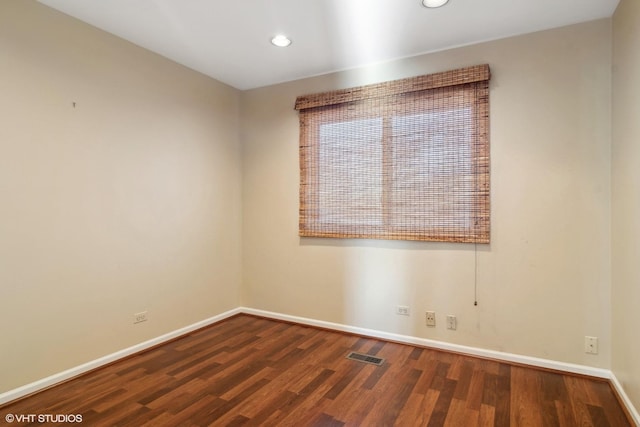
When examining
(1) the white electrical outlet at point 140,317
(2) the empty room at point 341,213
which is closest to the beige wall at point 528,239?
(2) the empty room at point 341,213

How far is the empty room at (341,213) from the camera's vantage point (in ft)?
7.30

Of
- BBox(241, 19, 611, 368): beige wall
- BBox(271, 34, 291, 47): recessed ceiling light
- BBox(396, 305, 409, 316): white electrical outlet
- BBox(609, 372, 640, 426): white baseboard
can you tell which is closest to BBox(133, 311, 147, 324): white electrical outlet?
BBox(241, 19, 611, 368): beige wall

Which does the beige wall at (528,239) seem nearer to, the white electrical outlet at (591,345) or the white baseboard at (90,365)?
the white electrical outlet at (591,345)

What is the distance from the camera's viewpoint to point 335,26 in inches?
104

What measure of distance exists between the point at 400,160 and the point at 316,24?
53.0 inches

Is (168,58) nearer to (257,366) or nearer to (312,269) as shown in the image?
(312,269)

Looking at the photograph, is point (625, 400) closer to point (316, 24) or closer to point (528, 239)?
point (528, 239)

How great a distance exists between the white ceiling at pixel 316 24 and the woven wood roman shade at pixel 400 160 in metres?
0.34

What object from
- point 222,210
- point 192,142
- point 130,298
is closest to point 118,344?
point 130,298

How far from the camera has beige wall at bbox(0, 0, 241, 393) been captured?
2256 mm

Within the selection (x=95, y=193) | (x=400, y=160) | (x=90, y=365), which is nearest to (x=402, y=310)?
(x=400, y=160)

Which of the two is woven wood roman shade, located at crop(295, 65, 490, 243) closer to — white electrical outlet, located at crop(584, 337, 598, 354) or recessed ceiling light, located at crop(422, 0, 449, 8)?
recessed ceiling light, located at crop(422, 0, 449, 8)

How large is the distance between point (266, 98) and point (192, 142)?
101 cm

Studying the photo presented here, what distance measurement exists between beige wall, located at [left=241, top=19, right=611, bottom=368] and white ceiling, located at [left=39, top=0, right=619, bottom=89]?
Answer: 7.4 inches
